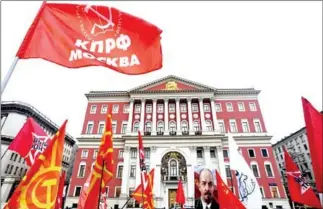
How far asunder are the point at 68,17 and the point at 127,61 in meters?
1.79

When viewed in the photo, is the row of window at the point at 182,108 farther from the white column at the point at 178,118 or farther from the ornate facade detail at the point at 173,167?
the ornate facade detail at the point at 173,167

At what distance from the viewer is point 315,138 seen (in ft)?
16.5

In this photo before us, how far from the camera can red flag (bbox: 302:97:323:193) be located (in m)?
4.70

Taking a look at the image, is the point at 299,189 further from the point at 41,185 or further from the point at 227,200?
the point at 41,185

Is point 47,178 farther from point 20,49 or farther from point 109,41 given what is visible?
point 109,41

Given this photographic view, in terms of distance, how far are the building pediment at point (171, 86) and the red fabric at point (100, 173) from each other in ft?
114

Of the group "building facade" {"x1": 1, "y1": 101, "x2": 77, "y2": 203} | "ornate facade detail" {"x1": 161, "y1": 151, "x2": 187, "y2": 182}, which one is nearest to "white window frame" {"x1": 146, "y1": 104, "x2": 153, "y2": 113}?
"ornate facade detail" {"x1": 161, "y1": 151, "x2": 187, "y2": 182}

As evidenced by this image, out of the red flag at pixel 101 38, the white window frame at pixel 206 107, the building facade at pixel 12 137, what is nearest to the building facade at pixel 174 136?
the white window frame at pixel 206 107

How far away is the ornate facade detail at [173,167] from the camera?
1254 inches

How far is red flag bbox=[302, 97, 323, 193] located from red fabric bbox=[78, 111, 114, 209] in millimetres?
4696

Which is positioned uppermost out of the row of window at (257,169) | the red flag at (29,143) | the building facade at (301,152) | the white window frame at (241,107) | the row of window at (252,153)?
the white window frame at (241,107)

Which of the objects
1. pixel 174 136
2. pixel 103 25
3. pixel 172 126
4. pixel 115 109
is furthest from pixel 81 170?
pixel 103 25

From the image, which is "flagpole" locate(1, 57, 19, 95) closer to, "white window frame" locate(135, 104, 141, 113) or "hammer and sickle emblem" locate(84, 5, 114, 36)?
"hammer and sickle emblem" locate(84, 5, 114, 36)

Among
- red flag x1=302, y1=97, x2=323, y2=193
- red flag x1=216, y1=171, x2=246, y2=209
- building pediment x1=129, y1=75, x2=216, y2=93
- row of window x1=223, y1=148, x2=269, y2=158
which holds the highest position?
building pediment x1=129, y1=75, x2=216, y2=93
